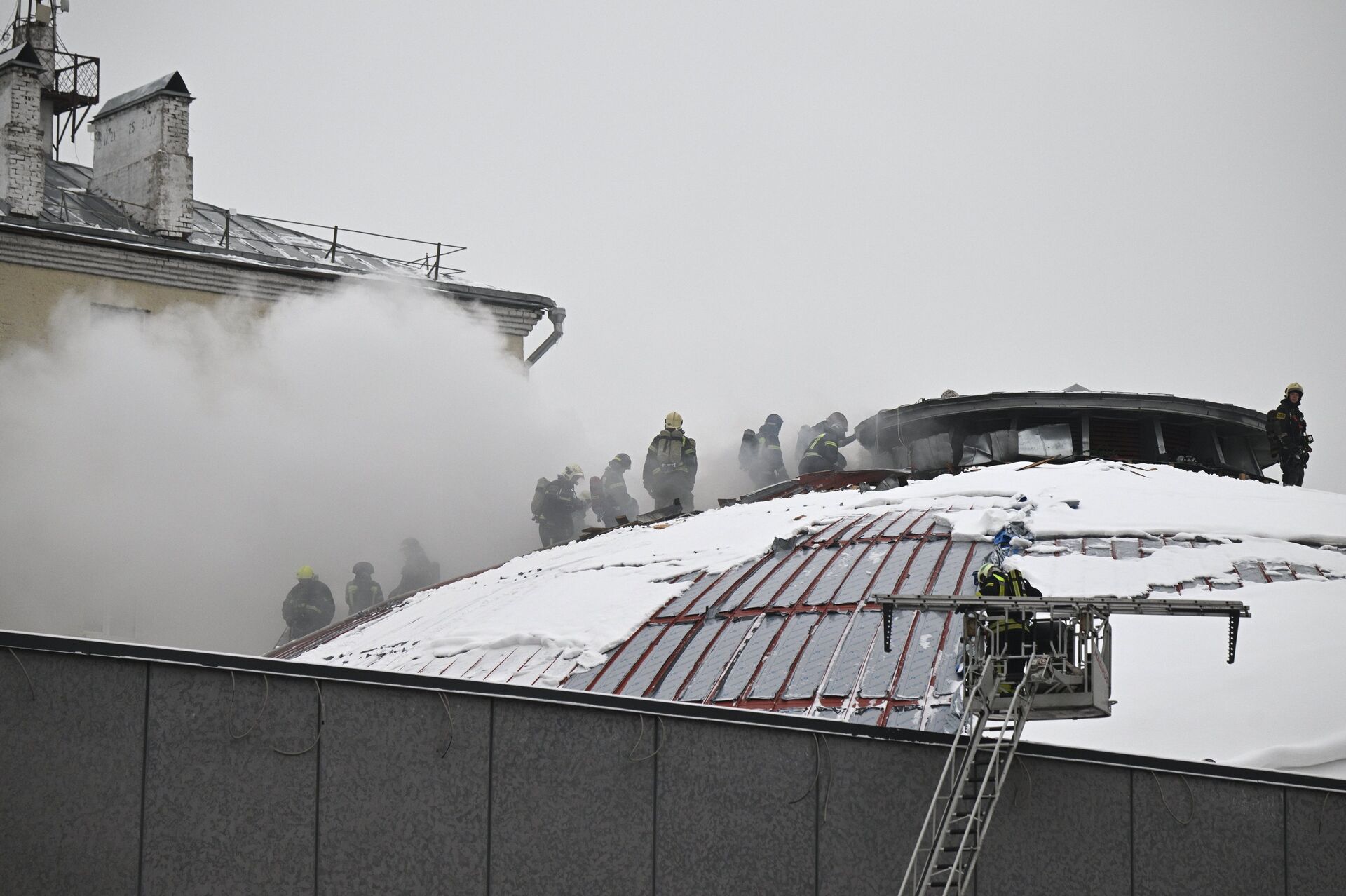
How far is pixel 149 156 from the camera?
35.7 m

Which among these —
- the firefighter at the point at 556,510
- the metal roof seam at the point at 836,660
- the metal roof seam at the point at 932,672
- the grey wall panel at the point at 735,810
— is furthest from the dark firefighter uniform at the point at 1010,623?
the firefighter at the point at 556,510

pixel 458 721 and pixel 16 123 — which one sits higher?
pixel 16 123

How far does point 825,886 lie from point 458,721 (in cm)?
259

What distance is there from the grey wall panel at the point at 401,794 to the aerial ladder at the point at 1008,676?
2.70 metres

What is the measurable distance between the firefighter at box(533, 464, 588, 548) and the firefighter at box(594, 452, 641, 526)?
2.03ft

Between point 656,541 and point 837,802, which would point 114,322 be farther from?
→ point 837,802

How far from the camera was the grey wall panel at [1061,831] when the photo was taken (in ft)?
36.8

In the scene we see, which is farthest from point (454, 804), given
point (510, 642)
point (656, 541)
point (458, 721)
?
point (656, 541)

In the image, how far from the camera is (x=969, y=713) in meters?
10.9

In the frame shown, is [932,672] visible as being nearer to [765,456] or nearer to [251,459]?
[765,456]

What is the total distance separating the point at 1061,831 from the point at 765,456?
19808 millimetres

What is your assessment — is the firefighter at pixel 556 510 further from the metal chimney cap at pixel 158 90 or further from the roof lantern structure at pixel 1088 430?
the metal chimney cap at pixel 158 90

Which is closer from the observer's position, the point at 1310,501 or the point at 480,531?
the point at 1310,501

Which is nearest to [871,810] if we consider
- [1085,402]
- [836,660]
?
[836,660]
